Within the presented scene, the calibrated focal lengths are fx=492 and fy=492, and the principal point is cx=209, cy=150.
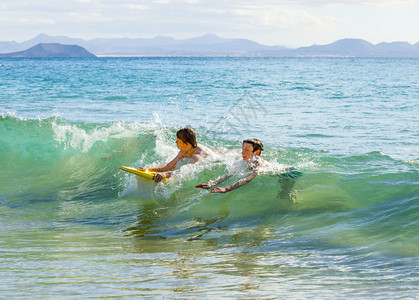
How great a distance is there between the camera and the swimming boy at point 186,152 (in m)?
8.05

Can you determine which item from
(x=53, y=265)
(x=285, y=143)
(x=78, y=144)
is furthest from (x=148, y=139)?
(x=53, y=265)

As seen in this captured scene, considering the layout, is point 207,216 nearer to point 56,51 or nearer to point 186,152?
point 186,152

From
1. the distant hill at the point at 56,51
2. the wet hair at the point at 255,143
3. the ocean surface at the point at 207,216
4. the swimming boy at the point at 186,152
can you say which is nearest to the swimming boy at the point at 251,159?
the wet hair at the point at 255,143

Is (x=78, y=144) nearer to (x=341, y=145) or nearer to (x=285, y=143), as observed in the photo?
(x=285, y=143)

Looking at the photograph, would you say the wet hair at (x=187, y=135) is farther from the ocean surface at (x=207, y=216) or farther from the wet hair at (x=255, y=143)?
the wet hair at (x=255, y=143)

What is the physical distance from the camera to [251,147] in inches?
291

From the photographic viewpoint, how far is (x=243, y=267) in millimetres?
4797

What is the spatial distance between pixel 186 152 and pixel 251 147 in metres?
1.35

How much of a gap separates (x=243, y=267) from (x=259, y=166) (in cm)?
293

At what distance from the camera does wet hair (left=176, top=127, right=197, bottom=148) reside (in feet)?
26.3

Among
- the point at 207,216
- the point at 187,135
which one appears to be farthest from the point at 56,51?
the point at 207,216

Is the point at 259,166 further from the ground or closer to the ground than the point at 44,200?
further from the ground

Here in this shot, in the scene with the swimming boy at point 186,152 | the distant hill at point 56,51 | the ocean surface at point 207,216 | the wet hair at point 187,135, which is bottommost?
the ocean surface at point 207,216

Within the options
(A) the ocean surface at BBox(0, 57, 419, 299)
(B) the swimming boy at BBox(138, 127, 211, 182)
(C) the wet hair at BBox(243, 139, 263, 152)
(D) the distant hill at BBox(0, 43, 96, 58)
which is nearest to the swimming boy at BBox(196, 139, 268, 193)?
(C) the wet hair at BBox(243, 139, 263, 152)
